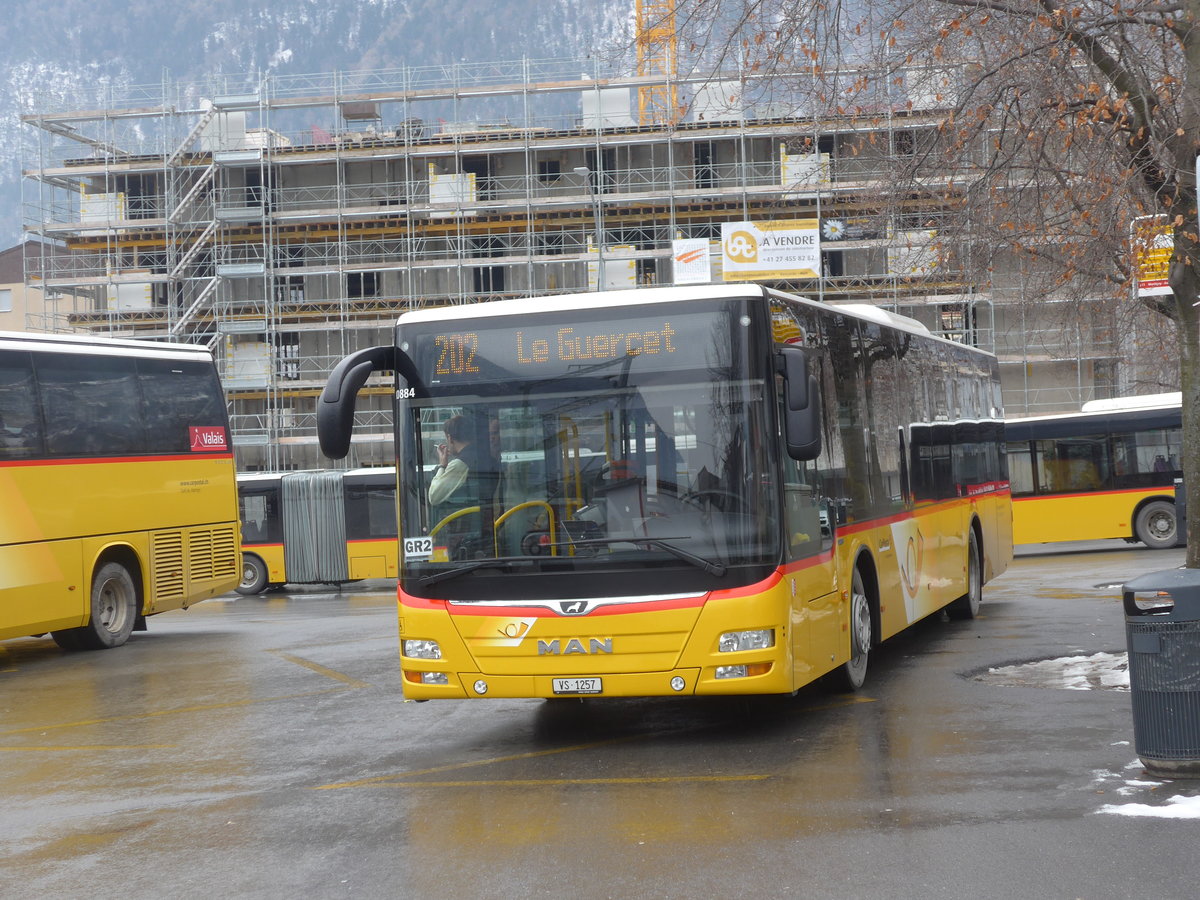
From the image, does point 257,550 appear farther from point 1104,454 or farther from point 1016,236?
point 1016,236

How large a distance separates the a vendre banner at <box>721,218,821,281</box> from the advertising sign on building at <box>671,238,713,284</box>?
100 centimetres

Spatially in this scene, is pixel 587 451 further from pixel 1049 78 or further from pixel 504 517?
pixel 1049 78

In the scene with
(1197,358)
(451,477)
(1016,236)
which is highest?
(1016,236)

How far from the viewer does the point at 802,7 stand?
36.7ft

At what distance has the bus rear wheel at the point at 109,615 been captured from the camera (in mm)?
17938

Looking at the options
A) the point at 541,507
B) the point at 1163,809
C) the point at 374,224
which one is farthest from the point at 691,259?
the point at 1163,809

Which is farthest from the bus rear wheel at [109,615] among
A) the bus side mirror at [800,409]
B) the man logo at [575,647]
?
the bus side mirror at [800,409]

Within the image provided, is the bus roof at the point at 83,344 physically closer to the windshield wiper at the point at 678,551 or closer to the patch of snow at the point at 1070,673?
the windshield wiper at the point at 678,551

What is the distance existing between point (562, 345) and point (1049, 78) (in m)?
4.37

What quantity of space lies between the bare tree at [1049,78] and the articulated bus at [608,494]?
255 cm

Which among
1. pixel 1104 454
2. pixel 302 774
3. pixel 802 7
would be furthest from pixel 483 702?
pixel 1104 454

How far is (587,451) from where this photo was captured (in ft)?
30.5

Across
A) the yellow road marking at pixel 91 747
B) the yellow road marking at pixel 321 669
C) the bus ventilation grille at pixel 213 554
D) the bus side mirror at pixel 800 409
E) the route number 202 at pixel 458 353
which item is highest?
the route number 202 at pixel 458 353

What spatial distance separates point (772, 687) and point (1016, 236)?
665 centimetres
